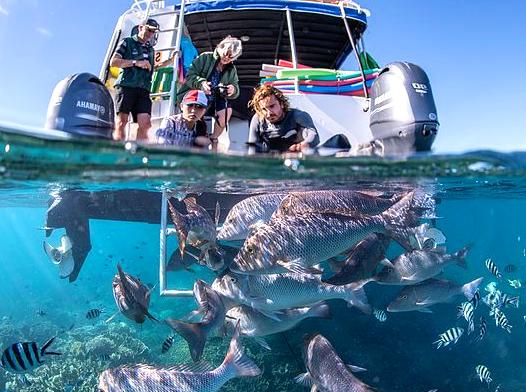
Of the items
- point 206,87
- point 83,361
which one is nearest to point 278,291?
point 206,87

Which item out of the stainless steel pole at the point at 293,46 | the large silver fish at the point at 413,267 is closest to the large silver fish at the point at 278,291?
the large silver fish at the point at 413,267

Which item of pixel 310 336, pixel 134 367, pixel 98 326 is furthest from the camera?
pixel 98 326

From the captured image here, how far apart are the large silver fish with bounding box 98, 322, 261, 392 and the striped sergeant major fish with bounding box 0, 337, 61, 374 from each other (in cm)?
83

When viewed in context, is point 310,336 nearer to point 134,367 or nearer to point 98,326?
point 134,367

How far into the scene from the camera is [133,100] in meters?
7.61

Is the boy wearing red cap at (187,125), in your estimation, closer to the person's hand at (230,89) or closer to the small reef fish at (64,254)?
the person's hand at (230,89)

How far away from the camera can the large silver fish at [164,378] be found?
207 inches

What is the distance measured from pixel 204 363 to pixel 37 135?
376 cm

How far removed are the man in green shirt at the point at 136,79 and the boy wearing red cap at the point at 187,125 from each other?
1.01m

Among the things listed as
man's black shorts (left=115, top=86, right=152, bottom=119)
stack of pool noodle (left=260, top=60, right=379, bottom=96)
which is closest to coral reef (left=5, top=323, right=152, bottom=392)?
man's black shorts (left=115, top=86, right=152, bottom=119)

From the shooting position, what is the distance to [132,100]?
24.9 feet

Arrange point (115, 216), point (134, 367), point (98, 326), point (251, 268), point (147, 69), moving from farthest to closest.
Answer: point (98, 326) < point (115, 216) < point (147, 69) < point (134, 367) < point (251, 268)

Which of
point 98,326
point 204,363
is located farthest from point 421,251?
point 98,326

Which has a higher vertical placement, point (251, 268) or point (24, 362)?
point (251, 268)
